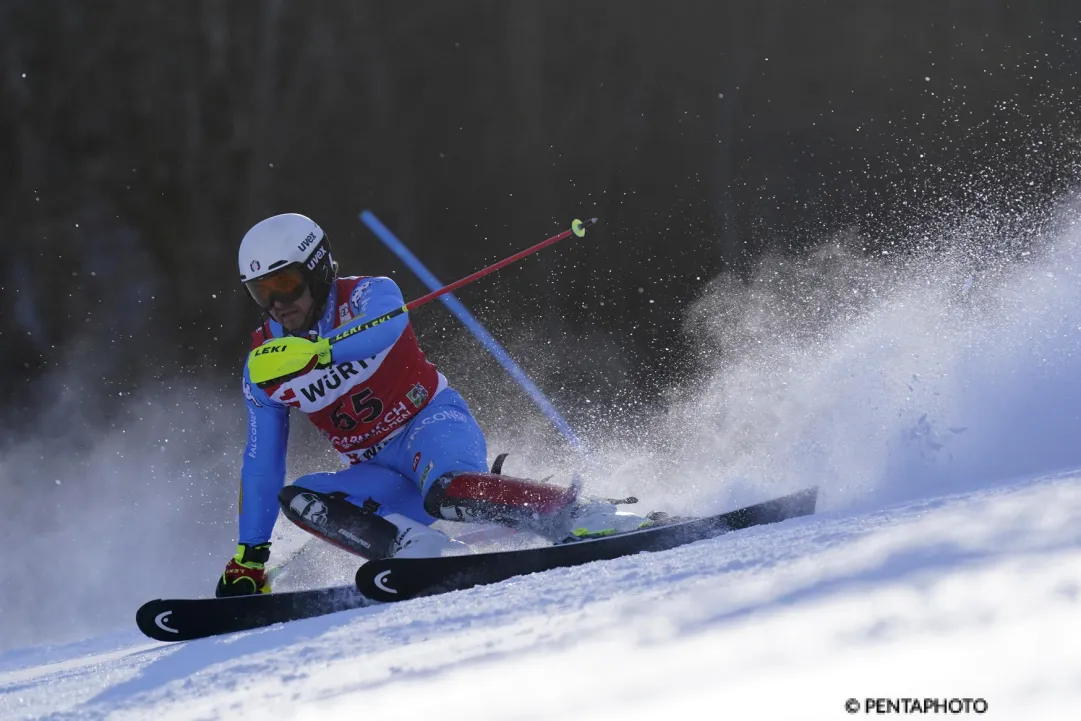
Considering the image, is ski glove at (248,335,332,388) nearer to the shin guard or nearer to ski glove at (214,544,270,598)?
the shin guard

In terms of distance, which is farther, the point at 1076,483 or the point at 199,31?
the point at 199,31

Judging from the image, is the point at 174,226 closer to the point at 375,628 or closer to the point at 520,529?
the point at 520,529

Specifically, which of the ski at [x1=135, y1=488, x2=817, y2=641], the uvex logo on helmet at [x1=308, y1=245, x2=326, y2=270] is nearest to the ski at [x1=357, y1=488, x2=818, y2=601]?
the ski at [x1=135, y1=488, x2=817, y2=641]

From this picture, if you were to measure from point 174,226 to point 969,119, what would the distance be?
4783 mm

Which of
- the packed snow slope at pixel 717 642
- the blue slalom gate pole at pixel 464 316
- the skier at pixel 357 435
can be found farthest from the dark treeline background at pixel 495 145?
the packed snow slope at pixel 717 642

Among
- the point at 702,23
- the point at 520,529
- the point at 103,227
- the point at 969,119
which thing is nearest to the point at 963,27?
the point at 969,119

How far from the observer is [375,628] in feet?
7.37

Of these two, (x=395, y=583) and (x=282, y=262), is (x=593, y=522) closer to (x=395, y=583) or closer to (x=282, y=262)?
(x=395, y=583)

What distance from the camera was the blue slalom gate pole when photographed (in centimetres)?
662

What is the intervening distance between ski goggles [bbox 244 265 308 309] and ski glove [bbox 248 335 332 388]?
0.91 feet

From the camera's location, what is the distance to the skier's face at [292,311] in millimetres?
3336

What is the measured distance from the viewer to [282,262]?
3305mm

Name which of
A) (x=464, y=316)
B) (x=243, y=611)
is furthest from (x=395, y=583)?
(x=464, y=316)

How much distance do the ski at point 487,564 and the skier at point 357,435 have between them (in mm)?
124
